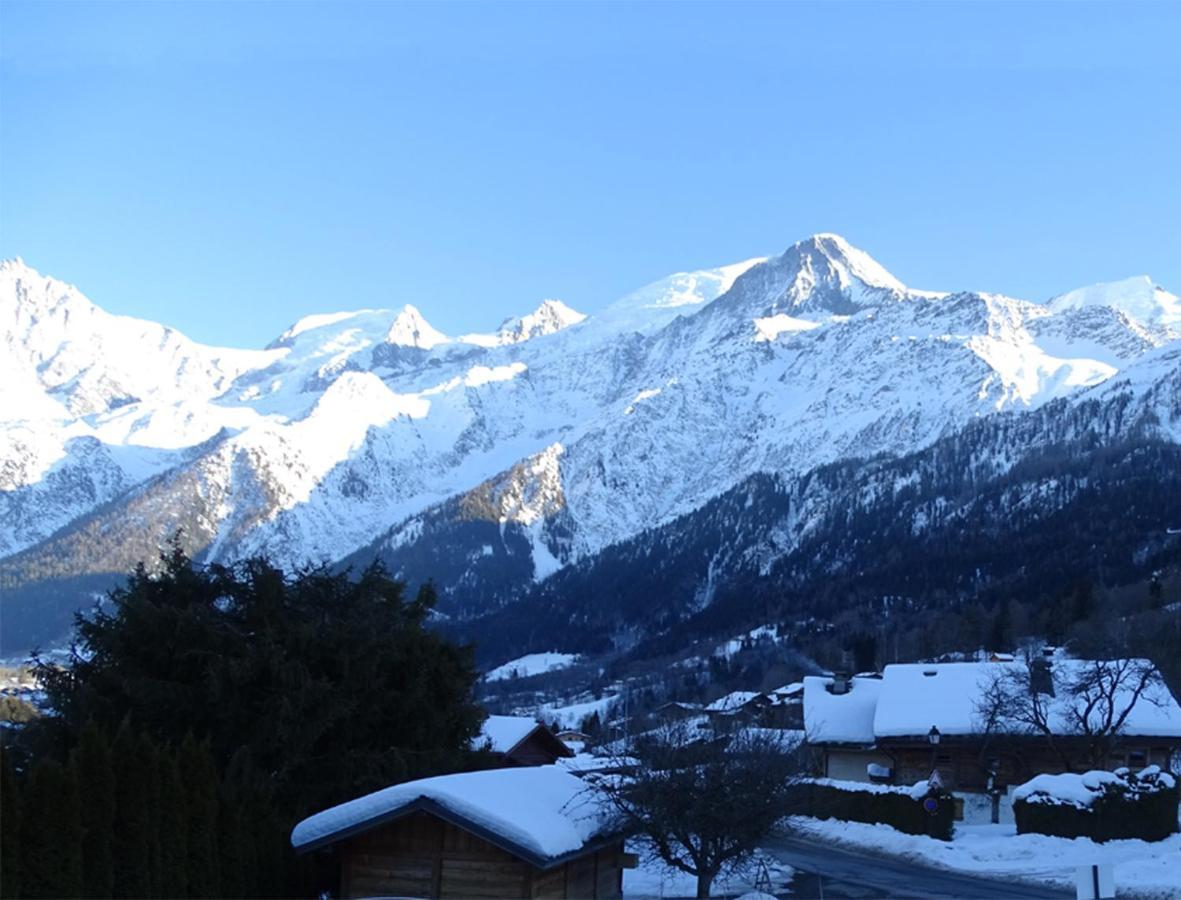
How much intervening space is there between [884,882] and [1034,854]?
6.09 m

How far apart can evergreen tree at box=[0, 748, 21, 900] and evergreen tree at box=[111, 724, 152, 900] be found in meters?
2.47

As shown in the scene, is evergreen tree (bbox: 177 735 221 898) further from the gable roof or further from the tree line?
the gable roof

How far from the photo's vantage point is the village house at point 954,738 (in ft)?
179

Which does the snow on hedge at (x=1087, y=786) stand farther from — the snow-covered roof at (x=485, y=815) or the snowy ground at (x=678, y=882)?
the snow-covered roof at (x=485, y=815)

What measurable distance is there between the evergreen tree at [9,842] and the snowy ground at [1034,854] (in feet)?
75.2

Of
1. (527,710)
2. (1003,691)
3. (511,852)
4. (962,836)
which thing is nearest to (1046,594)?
(527,710)

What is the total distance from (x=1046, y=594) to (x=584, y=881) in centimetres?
13914

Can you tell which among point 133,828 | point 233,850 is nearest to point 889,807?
point 233,850

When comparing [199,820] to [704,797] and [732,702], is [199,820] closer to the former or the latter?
[704,797]

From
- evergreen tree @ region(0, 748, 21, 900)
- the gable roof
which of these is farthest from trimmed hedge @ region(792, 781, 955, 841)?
evergreen tree @ region(0, 748, 21, 900)

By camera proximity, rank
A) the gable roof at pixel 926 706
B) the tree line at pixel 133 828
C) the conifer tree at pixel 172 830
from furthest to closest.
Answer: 1. the gable roof at pixel 926 706
2. the conifer tree at pixel 172 830
3. the tree line at pixel 133 828

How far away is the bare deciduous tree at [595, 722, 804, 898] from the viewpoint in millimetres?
26719

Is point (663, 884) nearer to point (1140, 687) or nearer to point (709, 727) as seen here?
point (709, 727)

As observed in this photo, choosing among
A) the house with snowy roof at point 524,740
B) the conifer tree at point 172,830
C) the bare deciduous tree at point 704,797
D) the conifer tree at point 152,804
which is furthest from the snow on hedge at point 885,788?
the conifer tree at point 152,804
